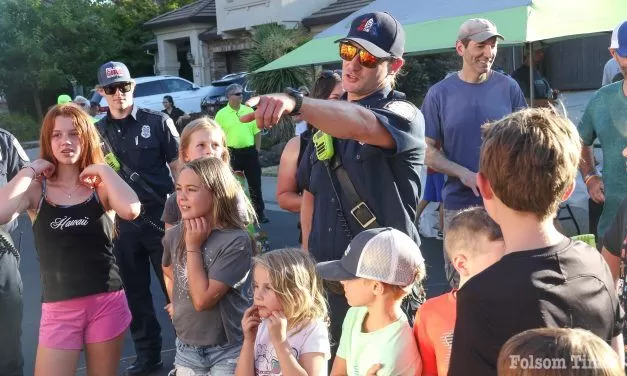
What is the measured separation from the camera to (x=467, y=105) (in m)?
4.66

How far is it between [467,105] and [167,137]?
2239mm

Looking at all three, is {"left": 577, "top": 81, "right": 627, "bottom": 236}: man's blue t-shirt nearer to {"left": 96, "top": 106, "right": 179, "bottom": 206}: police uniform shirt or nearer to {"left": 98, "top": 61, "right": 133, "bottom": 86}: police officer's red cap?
{"left": 96, "top": 106, "right": 179, "bottom": 206}: police uniform shirt

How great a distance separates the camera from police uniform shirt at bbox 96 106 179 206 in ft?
18.5

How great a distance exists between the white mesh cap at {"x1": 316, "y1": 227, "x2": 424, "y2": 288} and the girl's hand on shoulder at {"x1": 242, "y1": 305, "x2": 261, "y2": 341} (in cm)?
43

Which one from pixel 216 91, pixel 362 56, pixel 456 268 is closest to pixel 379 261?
pixel 456 268

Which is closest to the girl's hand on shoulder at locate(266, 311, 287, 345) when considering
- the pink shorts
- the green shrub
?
the pink shorts

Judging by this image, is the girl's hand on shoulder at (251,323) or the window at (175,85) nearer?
the girl's hand on shoulder at (251,323)

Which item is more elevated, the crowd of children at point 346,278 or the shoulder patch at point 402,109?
the shoulder patch at point 402,109

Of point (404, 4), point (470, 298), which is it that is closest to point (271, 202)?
point (404, 4)

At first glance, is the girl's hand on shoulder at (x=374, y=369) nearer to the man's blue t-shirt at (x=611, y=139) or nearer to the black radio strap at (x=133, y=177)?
the man's blue t-shirt at (x=611, y=139)

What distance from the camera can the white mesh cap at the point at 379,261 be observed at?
9.46 feet

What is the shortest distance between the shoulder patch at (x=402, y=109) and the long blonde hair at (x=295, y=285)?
0.75m

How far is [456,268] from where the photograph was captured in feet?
9.21

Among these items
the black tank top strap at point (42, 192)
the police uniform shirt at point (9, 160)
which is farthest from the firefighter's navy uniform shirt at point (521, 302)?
the police uniform shirt at point (9, 160)
